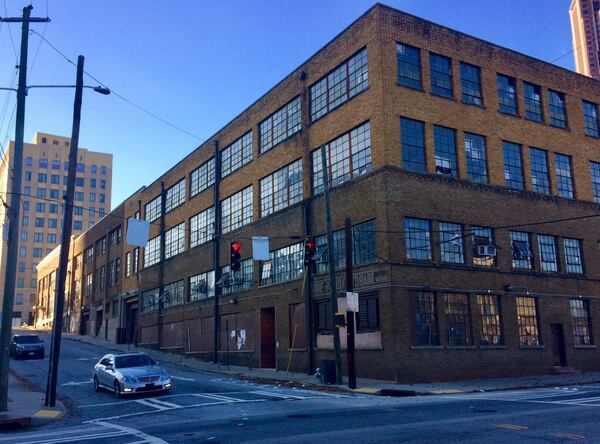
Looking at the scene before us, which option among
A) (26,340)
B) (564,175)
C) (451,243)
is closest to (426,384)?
(451,243)

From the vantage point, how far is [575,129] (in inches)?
1401

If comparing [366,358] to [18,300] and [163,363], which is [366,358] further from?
[18,300]

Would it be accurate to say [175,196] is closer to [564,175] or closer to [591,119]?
[564,175]

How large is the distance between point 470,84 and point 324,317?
14.3m

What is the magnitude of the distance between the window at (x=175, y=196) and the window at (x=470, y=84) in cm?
2724

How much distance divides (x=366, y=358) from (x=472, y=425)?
15199mm

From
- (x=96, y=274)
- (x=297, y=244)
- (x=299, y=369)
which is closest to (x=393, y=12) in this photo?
(x=297, y=244)

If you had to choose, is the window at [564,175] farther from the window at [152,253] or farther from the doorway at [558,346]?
the window at [152,253]

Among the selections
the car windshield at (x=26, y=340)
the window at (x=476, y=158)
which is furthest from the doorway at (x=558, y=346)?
the car windshield at (x=26, y=340)

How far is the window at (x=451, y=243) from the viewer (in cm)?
2861

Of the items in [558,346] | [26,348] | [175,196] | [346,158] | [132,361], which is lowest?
[132,361]

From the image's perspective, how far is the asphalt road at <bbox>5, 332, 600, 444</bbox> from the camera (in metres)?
11.4

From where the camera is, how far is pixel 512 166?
32344 millimetres

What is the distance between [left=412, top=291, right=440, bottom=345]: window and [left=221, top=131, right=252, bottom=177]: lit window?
57.5 ft
